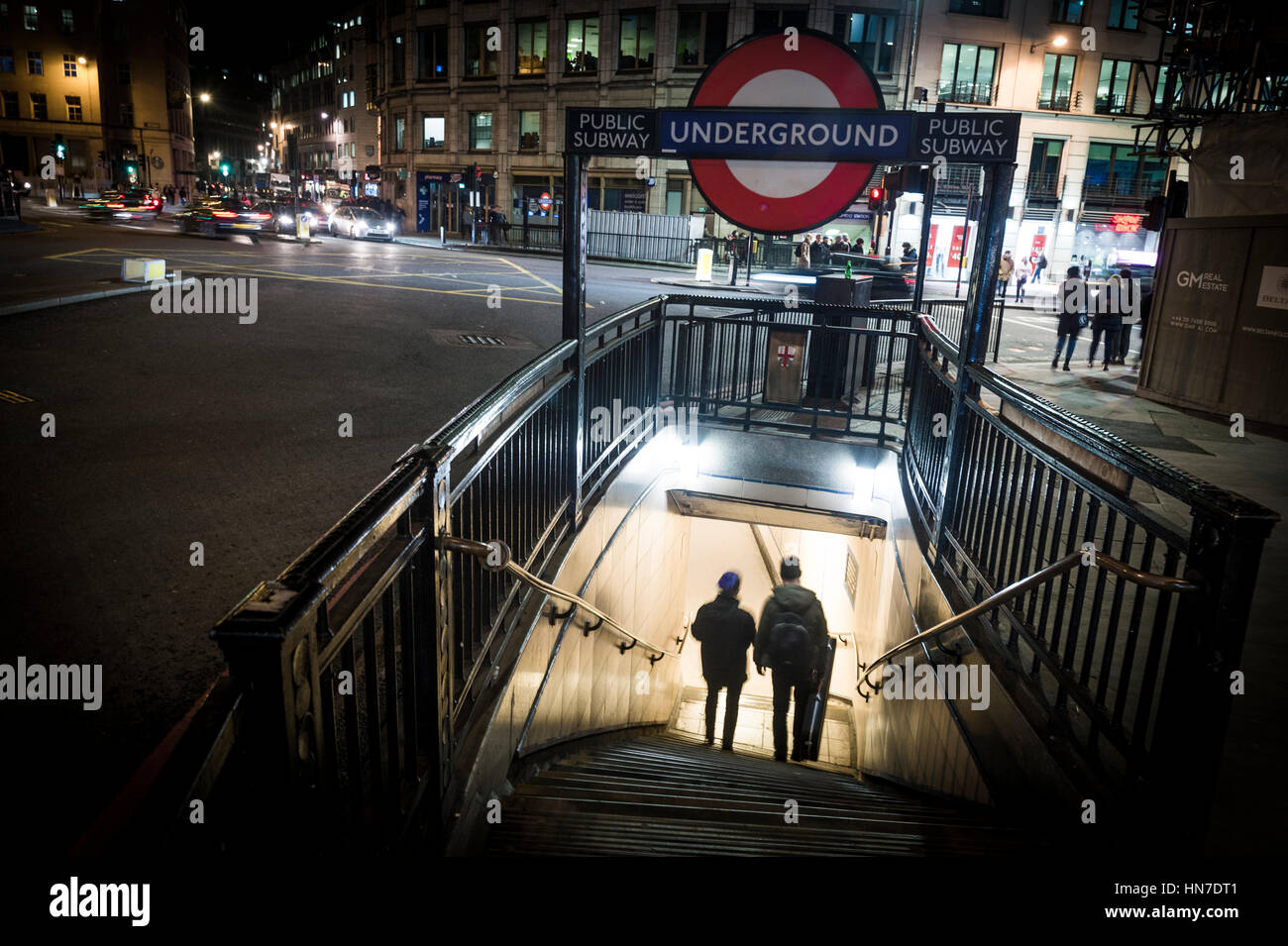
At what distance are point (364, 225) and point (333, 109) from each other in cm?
4802

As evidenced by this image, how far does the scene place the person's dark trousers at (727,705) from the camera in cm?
929

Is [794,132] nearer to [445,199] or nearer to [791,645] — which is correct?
[791,645]

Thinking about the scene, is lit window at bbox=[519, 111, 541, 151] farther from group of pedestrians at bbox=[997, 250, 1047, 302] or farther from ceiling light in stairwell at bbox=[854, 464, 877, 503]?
ceiling light in stairwell at bbox=[854, 464, 877, 503]

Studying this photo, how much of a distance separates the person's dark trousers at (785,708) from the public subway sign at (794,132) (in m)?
6.31

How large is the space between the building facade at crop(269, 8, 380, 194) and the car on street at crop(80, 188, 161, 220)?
1470 cm

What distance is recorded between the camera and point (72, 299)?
12.5m

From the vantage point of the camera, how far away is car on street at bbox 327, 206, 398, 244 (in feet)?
130

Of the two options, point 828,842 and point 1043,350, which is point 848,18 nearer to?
point 1043,350

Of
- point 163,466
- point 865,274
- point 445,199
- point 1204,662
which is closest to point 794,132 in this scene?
point 1204,662

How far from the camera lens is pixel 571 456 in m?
5.36

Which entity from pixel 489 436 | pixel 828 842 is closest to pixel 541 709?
pixel 828 842

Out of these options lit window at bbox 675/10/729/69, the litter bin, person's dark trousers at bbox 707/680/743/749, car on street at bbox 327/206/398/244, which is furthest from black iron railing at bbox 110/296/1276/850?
lit window at bbox 675/10/729/69

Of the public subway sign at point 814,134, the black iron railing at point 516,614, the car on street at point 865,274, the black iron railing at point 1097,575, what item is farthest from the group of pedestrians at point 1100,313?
Result: the public subway sign at point 814,134

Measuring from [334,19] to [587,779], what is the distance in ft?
302
